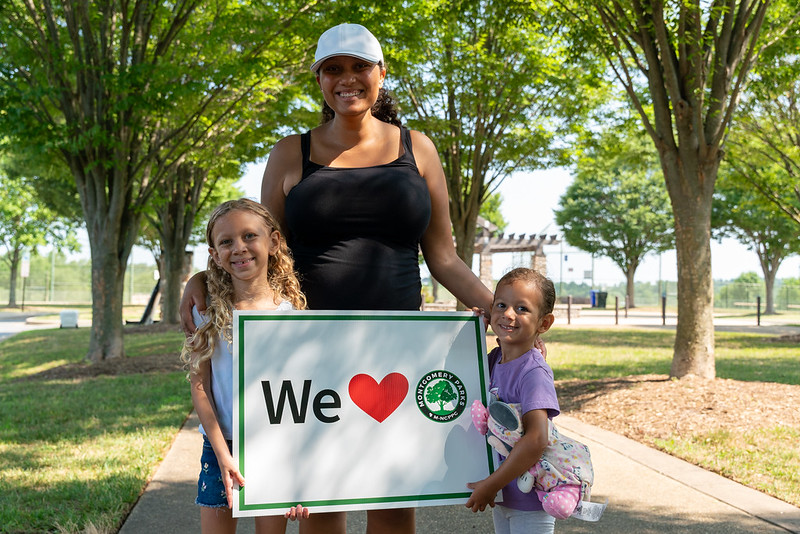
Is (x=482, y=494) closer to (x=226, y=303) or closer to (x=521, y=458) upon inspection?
(x=521, y=458)

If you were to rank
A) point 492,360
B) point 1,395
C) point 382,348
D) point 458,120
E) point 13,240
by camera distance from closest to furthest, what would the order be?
1. point 382,348
2. point 492,360
3. point 1,395
4. point 458,120
5. point 13,240

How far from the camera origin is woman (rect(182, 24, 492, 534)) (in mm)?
2461

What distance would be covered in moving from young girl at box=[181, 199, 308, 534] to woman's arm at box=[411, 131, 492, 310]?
1.77 ft

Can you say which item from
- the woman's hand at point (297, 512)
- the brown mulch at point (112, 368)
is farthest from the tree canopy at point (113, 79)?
the woman's hand at point (297, 512)

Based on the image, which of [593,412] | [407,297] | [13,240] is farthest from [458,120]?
[13,240]

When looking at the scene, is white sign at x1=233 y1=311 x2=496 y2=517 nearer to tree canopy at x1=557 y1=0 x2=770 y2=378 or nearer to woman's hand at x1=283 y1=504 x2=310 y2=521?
woman's hand at x1=283 y1=504 x2=310 y2=521

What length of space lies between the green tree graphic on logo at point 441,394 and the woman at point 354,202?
309 mm

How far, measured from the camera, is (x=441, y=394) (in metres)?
2.37

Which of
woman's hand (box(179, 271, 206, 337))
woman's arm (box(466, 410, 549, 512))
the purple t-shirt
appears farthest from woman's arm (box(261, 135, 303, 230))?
woman's arm (box(466, 410, 549, 512))

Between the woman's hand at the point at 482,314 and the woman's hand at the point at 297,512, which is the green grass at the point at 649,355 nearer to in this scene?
the woman's hand at the point at 482,314

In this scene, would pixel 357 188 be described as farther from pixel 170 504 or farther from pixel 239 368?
pixel 170 504

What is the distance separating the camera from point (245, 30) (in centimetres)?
1106

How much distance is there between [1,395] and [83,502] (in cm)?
557

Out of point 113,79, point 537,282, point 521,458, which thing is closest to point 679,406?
point 537,282
